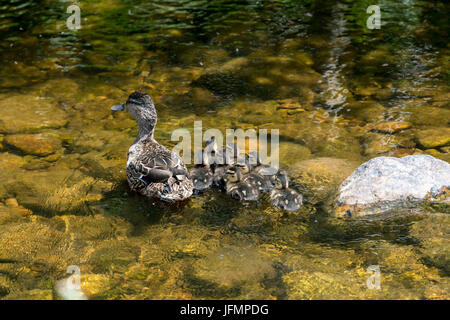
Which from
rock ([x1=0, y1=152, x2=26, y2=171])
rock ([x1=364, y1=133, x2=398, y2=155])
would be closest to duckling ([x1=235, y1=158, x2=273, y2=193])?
rock ([x1=364, y1=133, x2=398, y2=155])

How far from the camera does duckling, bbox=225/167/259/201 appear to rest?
623 cm

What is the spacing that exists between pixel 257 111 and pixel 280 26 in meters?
3.92

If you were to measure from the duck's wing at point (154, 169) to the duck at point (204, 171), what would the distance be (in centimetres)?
27

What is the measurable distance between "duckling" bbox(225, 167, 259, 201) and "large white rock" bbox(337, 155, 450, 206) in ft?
3.37

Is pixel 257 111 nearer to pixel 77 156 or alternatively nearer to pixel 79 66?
pixel 77 156

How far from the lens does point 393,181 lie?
601 centimetres

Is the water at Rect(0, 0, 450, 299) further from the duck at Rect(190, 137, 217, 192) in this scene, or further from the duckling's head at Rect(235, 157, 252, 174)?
the duckling's head at Rect(235, 157, 252, 174)

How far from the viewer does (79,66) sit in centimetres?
1015

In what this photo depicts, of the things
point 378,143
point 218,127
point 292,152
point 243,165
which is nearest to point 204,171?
point 243,165

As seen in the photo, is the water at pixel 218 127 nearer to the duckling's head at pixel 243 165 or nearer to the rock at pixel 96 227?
the rock at pixel 96 227

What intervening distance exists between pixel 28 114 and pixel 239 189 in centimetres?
427

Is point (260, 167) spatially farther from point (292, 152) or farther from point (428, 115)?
point (428, 115)
